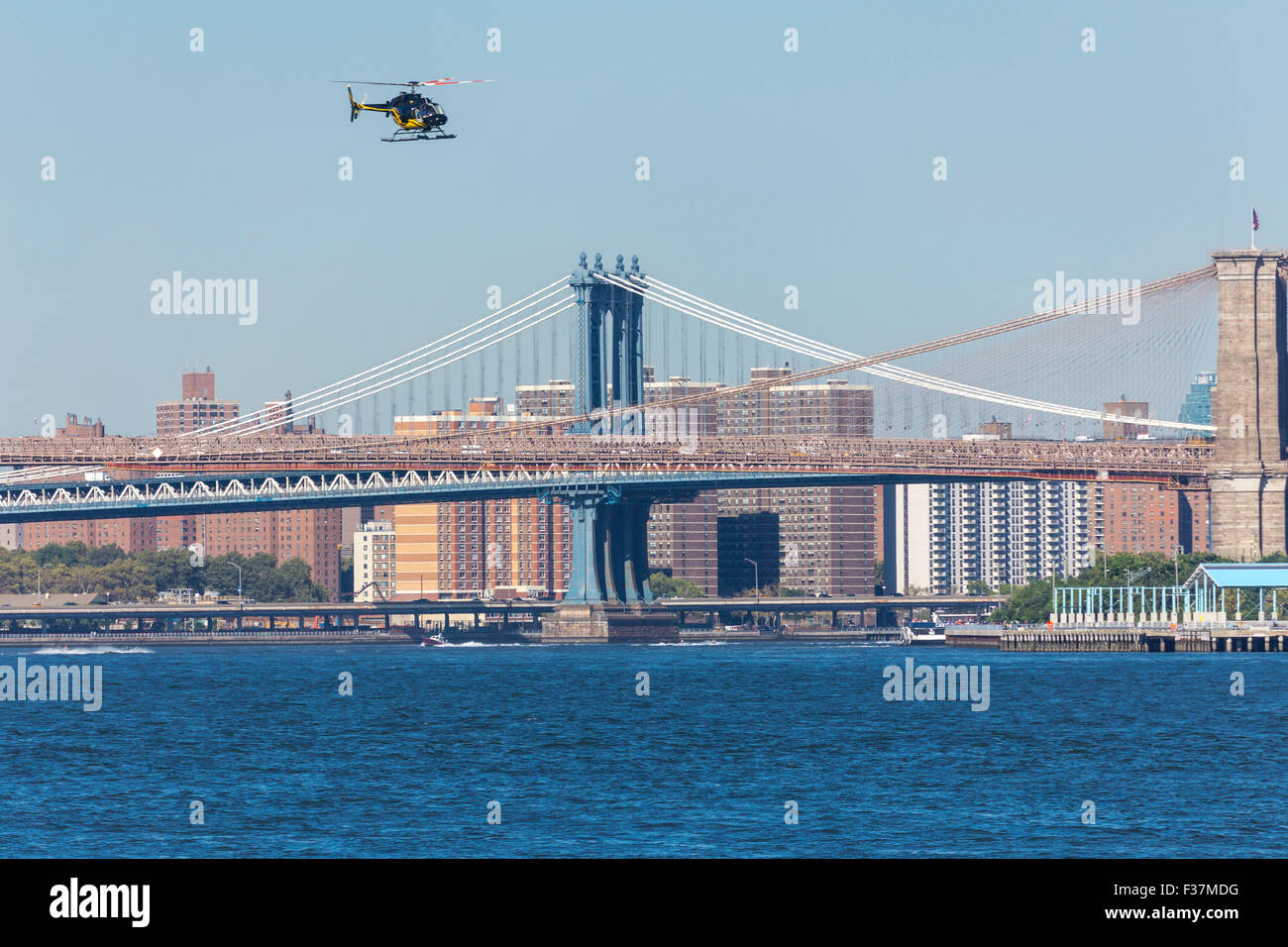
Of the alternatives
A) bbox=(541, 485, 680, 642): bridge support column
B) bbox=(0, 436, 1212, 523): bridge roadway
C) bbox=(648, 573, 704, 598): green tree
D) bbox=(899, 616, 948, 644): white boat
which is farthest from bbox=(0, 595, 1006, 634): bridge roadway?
bbox=(0, 436, 1212, 523): bridge roadway

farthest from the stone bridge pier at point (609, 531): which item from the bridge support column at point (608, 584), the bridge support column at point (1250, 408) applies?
the bridge support column at point (1250, 408)

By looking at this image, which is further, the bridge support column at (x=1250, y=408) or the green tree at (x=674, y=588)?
the green tree at (x=674, y=588)

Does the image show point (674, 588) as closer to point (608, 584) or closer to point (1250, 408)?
point (608, 584)

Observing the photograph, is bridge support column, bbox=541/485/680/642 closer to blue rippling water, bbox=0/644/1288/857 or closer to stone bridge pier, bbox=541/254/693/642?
stone bridge pier, bbox=541/254/693/642

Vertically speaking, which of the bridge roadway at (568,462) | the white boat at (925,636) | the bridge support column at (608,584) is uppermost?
the bridge roadway at (568,462)

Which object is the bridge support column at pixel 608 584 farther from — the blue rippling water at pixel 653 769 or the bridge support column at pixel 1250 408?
the blue rippling water at pixel 653 769

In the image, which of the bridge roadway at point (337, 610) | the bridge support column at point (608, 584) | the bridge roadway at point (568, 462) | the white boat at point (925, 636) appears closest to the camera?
the bridge roadway at point (568, 462)
